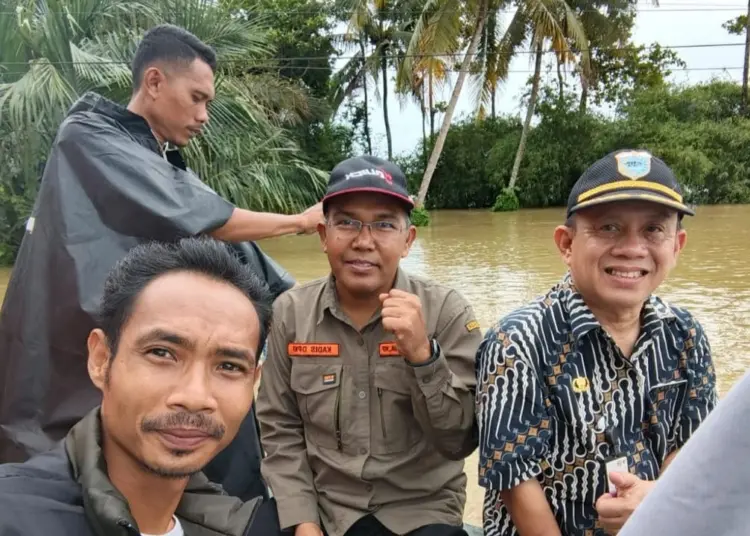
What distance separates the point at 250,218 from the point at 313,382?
0.59 m

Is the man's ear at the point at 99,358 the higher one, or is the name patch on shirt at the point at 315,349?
the man's ear at the point at 99,358

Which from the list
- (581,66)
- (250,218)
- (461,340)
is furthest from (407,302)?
(581,66)

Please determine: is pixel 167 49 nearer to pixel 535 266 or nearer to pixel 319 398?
pixel 319 398

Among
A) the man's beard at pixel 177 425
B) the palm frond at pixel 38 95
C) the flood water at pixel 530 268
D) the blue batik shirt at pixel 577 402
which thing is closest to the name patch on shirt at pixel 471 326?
the blue batik shirt at pixel 577 402

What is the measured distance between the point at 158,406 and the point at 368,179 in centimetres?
104

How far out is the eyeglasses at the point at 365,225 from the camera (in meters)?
2.07

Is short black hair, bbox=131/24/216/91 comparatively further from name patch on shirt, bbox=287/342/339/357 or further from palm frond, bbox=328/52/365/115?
palm frond, bbox=328/52/365/115

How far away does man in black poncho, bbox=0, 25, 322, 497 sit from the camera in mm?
2076

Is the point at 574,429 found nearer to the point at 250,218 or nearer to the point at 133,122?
the point at 250,218

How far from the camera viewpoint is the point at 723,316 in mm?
6754

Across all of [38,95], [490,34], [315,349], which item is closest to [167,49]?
[315,349]

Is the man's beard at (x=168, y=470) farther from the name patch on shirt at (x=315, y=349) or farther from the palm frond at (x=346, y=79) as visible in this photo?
the palm frond at (x=346, y=79)

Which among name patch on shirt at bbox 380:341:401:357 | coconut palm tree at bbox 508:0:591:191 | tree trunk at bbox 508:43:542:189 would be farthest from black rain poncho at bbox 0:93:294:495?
tree trunk at bbox 508:43:542:189

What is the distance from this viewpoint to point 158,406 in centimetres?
122
